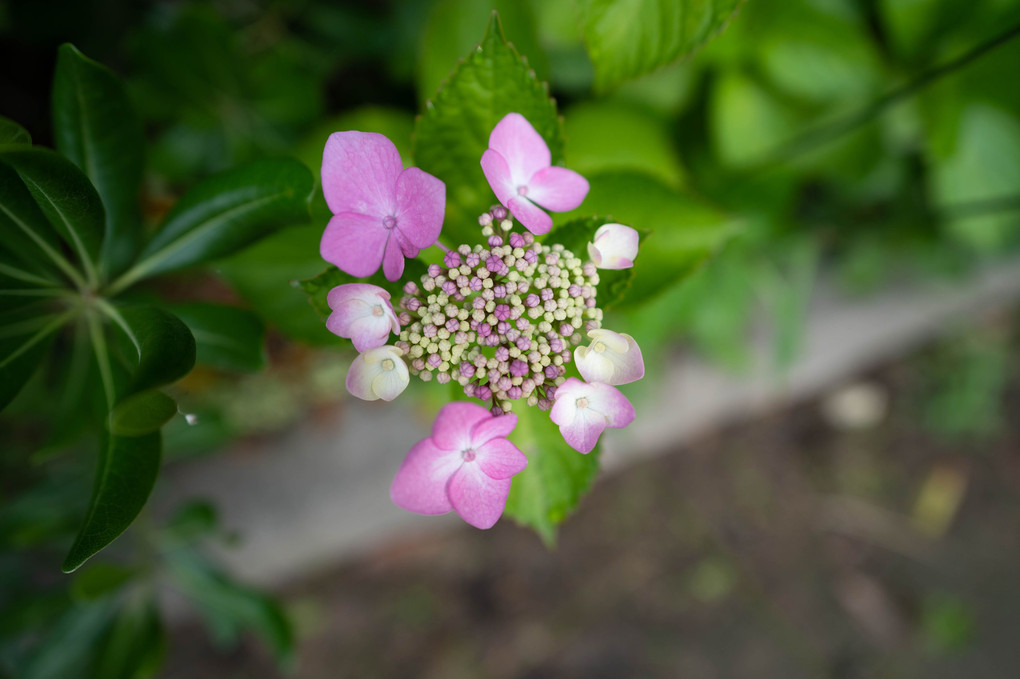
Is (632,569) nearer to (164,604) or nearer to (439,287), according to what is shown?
(164,604)

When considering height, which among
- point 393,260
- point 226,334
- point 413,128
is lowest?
point 393,260

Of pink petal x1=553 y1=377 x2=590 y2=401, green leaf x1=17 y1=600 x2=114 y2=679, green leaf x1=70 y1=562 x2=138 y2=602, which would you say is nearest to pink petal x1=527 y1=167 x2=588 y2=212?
pink petal x1=553 y1=377 x2=590 y2=401

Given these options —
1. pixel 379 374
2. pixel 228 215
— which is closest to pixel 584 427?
pixel 379 374

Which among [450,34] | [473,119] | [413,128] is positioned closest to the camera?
[473,119]

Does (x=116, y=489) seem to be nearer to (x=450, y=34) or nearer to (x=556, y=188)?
(x=556, y=188)

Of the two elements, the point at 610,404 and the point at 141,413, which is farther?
the point at 610,404
